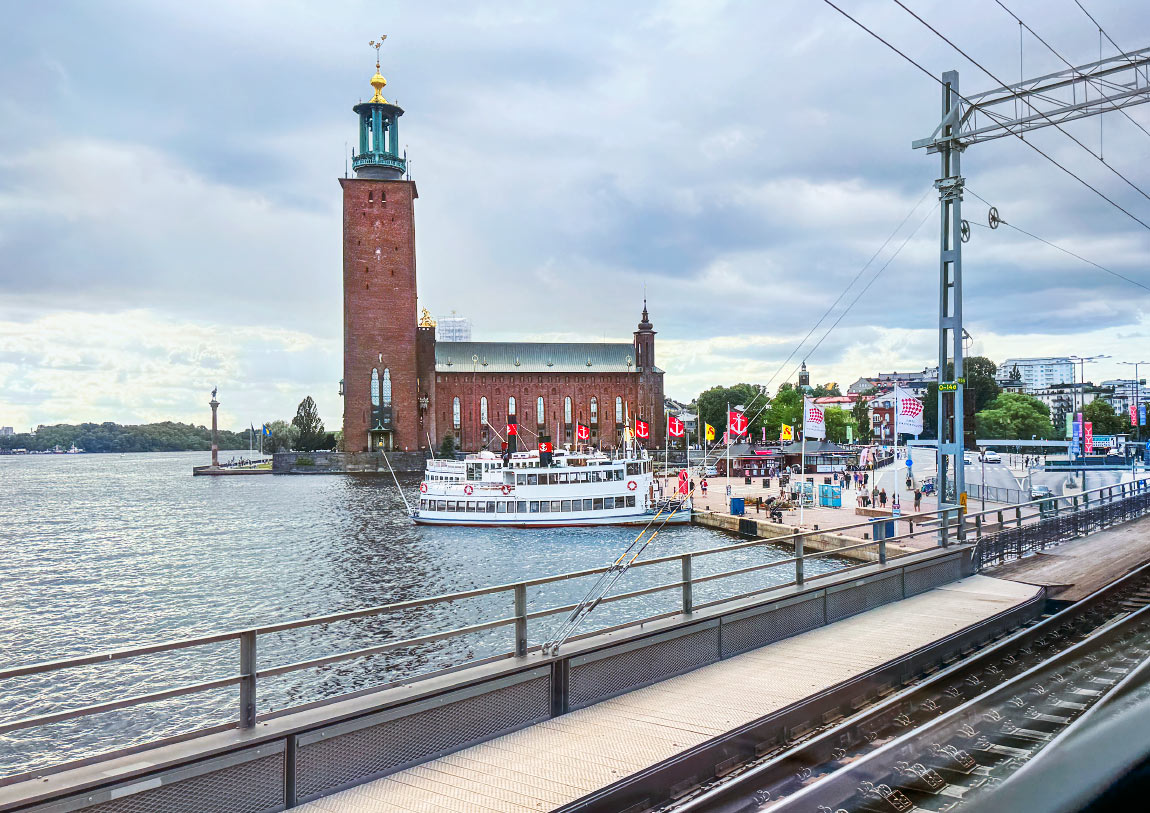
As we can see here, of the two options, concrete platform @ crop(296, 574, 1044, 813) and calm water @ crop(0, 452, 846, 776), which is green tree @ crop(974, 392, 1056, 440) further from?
concrete platform @ crop(296, 574, 1044, 813)

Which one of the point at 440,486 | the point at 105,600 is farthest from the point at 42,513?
the point at 105,600

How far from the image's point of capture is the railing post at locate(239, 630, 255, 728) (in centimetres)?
595

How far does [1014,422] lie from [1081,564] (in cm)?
12413

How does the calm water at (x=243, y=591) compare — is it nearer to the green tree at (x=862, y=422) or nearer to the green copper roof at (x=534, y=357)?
the green copper roof at (x=534, y=357)

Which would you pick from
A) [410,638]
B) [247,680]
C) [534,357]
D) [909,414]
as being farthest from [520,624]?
[534,357]

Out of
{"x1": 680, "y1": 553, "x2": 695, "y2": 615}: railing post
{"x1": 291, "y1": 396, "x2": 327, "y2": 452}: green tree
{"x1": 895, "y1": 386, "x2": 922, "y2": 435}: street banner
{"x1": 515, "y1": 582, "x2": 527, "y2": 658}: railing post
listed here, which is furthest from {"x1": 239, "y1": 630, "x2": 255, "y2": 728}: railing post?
{"x1": 291, "y1": 396, "x2": 327, "y2": 452}: green tree

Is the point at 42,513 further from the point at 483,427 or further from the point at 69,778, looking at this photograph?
the point at 69,778

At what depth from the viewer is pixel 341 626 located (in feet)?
83.1

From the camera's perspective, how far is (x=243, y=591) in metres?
31.5

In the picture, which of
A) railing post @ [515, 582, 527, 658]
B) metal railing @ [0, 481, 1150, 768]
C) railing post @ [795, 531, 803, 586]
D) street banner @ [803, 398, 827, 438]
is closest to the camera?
metal railing @ [0, 481, 1150, 768]

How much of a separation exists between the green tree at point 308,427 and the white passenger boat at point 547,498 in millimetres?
83562

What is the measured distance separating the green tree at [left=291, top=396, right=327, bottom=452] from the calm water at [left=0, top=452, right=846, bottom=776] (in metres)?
66.3

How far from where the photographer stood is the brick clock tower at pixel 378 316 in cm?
10988

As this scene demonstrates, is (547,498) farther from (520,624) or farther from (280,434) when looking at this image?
(280,434)
